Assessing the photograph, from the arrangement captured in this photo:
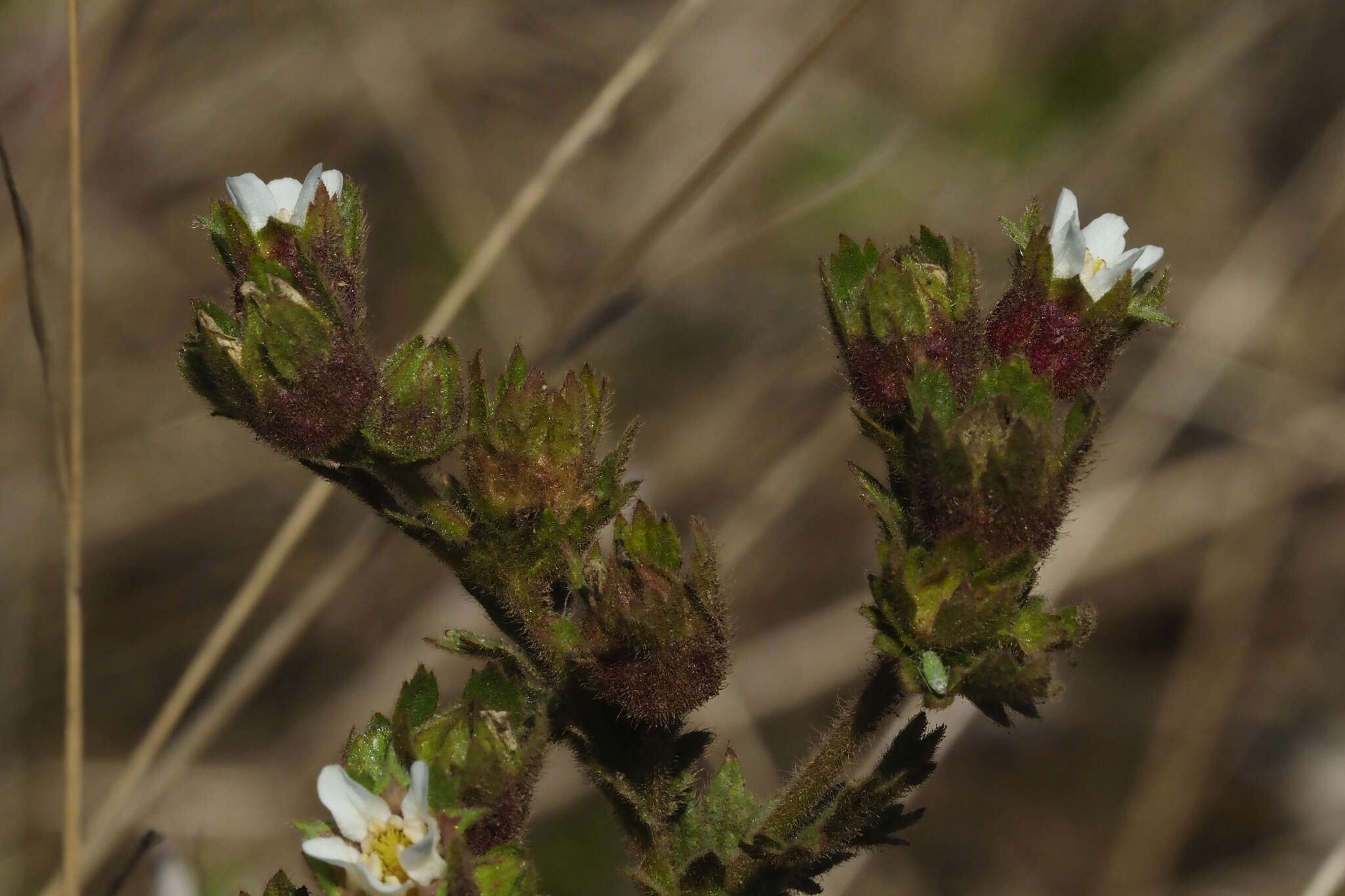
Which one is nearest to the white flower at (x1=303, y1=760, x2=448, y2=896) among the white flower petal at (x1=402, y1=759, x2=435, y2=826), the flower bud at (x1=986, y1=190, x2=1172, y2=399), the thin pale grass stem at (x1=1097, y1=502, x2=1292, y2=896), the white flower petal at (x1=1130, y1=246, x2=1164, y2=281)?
the white flower petal at (x1=402, y1=759, x2=435, y2=826)

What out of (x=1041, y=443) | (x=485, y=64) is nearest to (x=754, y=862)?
(x=1041, y=443)

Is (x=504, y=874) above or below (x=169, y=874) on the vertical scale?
below

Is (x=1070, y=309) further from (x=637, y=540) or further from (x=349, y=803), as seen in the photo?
(x=349, y=803)

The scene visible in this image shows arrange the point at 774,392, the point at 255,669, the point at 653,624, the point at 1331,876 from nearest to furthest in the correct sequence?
the point at 653,624 < the point at 1331,876 < the point at 255,669 < the point at 774,392

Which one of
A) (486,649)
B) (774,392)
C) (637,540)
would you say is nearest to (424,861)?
(486,649)

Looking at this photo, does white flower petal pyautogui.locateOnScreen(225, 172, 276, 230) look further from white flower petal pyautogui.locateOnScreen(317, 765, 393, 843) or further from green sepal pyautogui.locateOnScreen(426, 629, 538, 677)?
white flower petal pyautogui.locateOnScreen(317, 765, 393, 843)

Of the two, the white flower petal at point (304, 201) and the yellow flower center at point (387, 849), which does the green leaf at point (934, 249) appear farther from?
the yellow flower center at point (387, 849)

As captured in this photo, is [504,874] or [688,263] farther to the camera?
[688,263]

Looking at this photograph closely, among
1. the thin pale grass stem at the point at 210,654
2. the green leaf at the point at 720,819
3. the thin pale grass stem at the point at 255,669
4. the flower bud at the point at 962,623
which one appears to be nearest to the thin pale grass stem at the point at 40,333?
the thin pale grass stem at the point at 210,654
